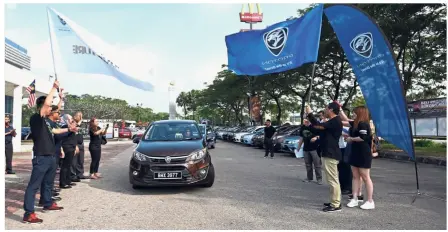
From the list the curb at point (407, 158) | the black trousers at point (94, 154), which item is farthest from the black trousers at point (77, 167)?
the curb at point (407, 158)

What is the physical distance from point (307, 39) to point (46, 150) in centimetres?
554

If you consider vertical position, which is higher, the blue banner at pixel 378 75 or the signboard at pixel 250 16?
the signboard at pixel 250 16

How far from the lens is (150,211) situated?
18.7 ft

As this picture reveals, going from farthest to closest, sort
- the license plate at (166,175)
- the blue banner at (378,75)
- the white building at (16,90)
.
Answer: the white building at (16,90)
the license plate at (166,175)
the blue banner at (378,75)

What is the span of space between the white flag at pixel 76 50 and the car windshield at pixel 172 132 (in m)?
1.38

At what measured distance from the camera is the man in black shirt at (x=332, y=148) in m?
5.72

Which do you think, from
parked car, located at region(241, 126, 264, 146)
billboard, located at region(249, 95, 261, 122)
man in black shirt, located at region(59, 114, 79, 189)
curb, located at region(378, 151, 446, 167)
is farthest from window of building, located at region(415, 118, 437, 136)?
man in black shirt, located at region(59, 114, 79, 189)

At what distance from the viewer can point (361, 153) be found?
5.90 m

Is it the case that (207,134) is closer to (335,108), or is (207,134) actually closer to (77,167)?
(77,167)

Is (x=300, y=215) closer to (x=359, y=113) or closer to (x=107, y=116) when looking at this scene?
(x=359, y=113)

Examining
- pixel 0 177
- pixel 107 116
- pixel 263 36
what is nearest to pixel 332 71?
pixel 263 36

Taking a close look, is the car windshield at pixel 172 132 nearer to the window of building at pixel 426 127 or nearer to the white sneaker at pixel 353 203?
the white sneaker at pixel 353 203

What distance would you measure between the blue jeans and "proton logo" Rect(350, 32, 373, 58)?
18.9ft

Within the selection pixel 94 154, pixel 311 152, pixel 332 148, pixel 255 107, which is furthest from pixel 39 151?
pixel 255 107
